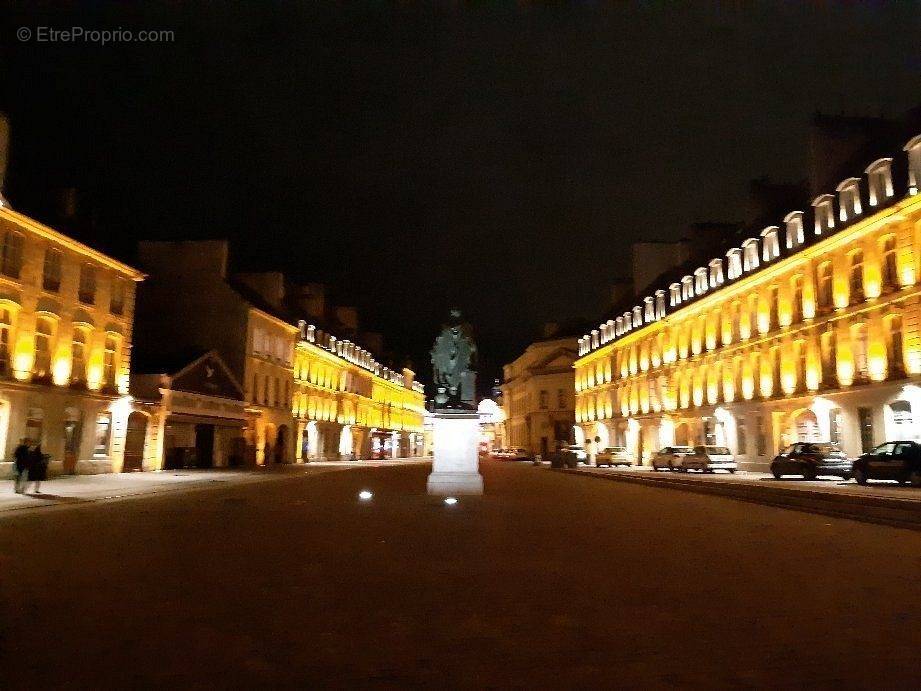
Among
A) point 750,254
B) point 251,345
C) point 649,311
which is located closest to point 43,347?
point 251,345

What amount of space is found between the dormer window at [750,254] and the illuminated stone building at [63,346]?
3289 cm

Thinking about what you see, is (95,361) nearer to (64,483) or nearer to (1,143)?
(64,483)

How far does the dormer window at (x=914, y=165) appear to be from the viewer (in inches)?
1127

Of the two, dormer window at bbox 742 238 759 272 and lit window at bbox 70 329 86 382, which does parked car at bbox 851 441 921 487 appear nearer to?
dormer window at bbox 742 238 759 272

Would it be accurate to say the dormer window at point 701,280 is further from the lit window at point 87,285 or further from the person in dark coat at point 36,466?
the person in dark coat at point 36,466

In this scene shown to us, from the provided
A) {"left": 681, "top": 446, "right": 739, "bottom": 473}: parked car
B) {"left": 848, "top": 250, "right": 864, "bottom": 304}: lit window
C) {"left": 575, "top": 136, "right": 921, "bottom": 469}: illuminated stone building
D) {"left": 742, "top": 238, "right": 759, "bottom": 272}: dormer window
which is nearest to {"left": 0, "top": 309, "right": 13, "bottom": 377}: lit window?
{"left": 681, "top": 446, "right": 739, "bottom": 473}: parked car

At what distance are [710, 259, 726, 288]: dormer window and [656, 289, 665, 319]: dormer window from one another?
26.2 feet

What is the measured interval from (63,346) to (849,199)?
115 ft

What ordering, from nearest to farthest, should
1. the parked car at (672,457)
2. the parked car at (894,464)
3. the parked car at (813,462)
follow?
the parked car at (894,464) → the parked car at (813,462) → the parked car at (672,457)

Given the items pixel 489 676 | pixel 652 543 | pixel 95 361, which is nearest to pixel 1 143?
pixel 95 361

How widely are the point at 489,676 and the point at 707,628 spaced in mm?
2224

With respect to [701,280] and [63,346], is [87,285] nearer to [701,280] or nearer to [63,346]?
[63,346]

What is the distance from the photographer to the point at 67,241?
2959 cm

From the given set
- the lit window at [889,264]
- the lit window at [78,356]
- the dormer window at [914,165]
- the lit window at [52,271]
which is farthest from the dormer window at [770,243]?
the lit window at [52,271]
